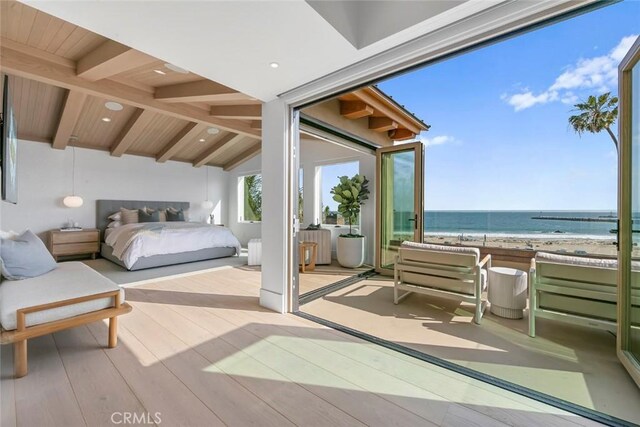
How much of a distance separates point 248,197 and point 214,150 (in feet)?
6.44

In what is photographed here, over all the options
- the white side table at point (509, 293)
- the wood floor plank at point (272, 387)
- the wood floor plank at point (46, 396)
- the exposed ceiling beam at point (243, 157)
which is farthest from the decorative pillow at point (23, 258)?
the exposed ceiling beam at point (243, 157)

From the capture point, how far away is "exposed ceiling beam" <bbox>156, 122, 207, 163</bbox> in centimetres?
601

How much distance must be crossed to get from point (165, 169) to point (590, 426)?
890cm

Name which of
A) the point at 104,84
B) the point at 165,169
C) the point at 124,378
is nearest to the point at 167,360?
the point at 124,378

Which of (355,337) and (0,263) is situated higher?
(0,263)

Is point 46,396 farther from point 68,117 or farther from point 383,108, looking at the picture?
point 68,117

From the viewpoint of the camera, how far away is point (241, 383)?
1628 millimetres

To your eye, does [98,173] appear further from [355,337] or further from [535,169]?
[535,169]

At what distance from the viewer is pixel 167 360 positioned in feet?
6.14

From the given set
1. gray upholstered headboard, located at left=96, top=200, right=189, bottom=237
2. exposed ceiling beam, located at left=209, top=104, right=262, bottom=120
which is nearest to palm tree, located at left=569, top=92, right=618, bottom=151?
exposed ceiling beam, located at left=209, top=104, right=262, bottom=120

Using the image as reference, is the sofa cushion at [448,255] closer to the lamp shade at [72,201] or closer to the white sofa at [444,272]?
the white sofa at [444,272]

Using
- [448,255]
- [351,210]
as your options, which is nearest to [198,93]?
[351,210]

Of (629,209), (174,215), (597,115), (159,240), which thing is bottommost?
(159,240)

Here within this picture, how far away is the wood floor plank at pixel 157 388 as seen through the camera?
134cm
